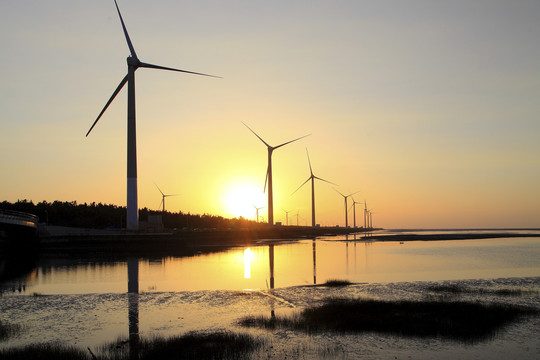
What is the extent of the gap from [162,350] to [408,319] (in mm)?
11542

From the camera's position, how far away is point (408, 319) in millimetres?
23344

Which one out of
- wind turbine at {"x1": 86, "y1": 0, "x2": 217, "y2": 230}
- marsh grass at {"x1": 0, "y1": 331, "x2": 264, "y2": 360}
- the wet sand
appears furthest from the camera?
wind turbine at {"x1": 86, "y1": 0, "x2": 217, "y2": 230}

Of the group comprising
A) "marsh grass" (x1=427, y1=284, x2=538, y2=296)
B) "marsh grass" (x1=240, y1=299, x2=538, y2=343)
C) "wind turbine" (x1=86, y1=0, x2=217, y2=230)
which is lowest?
"marsh grass" (x1=427, y1=284, x2=538, y2=296)

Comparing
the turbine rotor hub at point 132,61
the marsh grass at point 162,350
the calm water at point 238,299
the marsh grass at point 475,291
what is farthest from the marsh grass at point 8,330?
the turbine rotor hub at point 132,61

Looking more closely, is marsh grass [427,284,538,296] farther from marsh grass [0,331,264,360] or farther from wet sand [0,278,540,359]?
marsh grass [0,331,264,360]

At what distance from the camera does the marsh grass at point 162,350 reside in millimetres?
17781

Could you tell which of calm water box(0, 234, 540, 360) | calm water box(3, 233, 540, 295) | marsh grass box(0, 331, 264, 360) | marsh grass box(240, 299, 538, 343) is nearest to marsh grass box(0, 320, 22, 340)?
calm water box(0, 234, 540, 360)

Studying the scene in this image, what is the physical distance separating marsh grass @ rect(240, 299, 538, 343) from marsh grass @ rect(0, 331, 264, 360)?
345 cm

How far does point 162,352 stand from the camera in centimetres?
1827

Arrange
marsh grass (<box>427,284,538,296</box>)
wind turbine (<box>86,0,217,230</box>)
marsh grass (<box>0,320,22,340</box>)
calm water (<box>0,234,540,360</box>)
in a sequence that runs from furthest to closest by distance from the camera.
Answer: wind turbine (<box>86,0,217,230</box>)
marsh grass (<box>427,284,538,296</box>)
marsh grass (<box>0,320,22,340</box>)
calm water (<box>0,234,540,360</box>)

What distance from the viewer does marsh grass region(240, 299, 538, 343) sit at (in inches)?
838

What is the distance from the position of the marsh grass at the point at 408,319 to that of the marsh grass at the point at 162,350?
136 inches

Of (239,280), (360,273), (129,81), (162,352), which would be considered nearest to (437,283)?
(360,273)

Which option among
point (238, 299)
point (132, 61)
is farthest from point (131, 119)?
point (238, 299)
